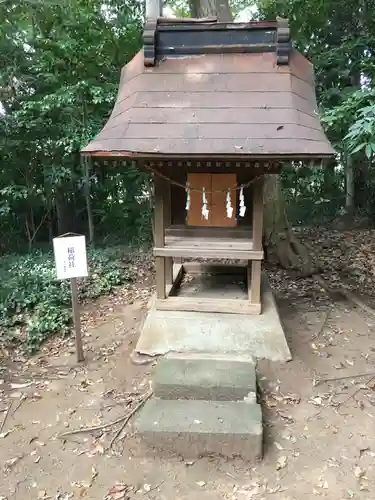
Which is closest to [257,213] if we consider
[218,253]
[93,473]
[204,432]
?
[218,253]

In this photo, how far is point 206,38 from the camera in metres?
5.25

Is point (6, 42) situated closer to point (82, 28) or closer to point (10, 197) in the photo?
point (82, 28)

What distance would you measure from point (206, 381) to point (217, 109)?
302cm

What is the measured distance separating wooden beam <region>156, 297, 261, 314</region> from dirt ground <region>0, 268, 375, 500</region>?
→ 2.19ft

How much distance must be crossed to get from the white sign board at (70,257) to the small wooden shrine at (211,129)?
95 cm

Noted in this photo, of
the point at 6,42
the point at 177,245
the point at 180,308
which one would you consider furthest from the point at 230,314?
the point at 6,42

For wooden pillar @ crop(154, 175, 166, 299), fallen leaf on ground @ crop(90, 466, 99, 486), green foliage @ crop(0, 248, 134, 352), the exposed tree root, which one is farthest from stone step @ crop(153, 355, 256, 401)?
the exposed tree root

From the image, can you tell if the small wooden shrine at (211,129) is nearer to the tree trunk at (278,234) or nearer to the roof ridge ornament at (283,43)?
the roof ridge ornament at (283,43)

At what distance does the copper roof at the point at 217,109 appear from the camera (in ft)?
14.1

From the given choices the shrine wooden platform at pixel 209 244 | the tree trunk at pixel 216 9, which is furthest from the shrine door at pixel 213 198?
the tree trunk at pixel 216 9

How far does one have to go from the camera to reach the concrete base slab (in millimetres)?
4879

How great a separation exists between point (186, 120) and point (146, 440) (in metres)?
3.34

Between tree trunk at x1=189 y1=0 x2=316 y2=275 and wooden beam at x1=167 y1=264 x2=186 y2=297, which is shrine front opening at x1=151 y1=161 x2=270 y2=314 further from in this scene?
tree trunk at x1=189 y1=0 x2=316 y2=275

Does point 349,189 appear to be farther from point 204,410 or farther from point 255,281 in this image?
point 204,410
